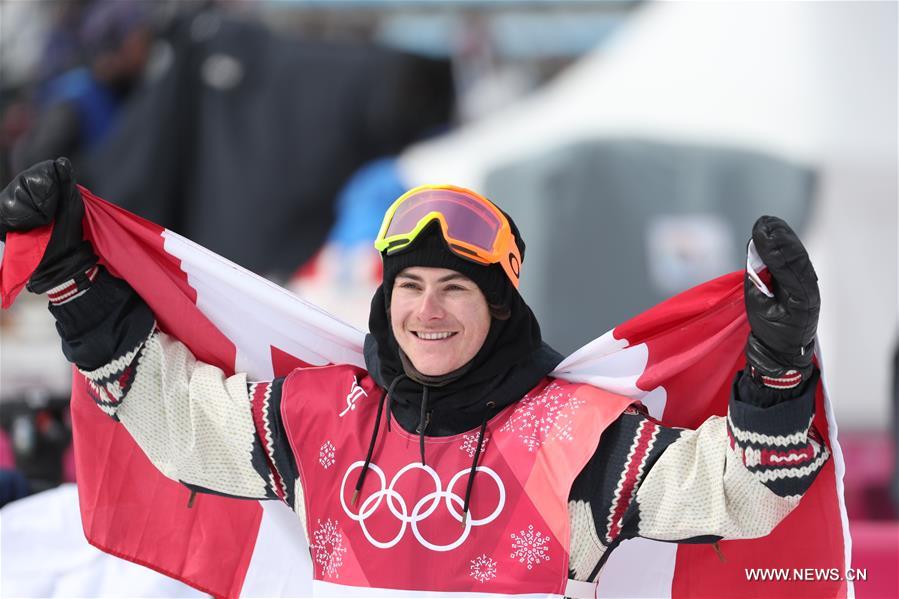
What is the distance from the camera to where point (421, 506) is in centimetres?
212

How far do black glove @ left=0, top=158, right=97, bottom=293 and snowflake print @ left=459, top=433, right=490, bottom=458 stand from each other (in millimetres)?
853

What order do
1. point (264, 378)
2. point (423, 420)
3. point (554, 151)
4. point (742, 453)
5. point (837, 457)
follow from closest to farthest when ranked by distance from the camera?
point (742, 453) < point (837, 457) < point (423, 420) < point (264, 378) < point (554, 151)

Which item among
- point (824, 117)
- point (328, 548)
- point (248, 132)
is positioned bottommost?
point (328, 548)

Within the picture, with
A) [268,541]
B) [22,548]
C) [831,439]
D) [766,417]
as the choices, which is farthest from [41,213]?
[831,439]

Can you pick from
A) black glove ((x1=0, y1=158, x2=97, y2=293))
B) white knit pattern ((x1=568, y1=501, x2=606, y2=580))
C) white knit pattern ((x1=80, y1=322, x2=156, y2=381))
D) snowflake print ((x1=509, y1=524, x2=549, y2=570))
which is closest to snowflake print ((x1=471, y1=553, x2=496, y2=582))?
snowflake print ((x1=509, y1=524, x2=549, y2=570))

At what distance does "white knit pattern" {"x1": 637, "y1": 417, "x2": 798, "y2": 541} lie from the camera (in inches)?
76.6

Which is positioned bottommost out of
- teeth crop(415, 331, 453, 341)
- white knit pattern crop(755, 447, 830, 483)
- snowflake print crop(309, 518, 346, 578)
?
snowflake print crop(309, 518, 346, 578)

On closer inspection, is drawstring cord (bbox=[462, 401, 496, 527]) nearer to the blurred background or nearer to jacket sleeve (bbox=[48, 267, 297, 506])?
jacket sleeve (bbox=[48, 267, 297, 506])

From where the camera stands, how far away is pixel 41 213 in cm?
215

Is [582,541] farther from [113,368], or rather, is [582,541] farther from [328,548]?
[113,368]

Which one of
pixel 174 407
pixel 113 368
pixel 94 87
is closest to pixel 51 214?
pixel 113 368

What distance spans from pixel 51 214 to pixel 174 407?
463mm

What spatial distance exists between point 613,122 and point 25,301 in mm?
4271

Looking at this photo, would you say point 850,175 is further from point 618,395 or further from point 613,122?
point 618,395
